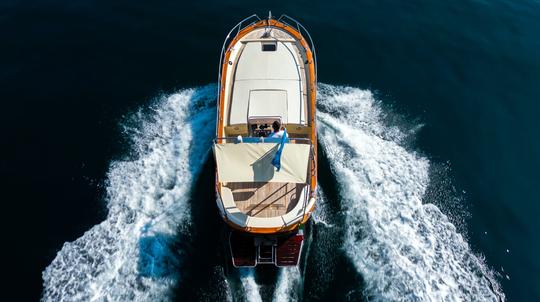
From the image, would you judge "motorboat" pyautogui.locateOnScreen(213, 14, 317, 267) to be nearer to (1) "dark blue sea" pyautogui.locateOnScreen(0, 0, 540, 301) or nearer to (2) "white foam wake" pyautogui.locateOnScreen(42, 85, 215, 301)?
(1) "dark blue sea" pyautogui.locateOnScreen(0, 0, 540, 301)

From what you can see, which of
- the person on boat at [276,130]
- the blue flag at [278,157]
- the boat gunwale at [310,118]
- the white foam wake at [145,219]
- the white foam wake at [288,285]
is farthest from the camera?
the person on boat at [276,130]

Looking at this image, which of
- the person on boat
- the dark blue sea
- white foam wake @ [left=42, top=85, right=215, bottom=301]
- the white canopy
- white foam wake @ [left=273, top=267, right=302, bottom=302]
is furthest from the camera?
the person on boat

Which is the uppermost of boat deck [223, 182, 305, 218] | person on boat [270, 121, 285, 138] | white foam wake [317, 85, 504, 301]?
person on boat [270, 121, 285, 138]

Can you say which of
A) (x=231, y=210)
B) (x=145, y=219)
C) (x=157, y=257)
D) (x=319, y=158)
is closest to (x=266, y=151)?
(x=231, y=210)

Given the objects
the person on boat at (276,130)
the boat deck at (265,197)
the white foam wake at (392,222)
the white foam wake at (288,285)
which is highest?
the person on boat at (276,130)

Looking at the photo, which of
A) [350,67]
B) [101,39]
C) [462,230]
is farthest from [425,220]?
[101,39]

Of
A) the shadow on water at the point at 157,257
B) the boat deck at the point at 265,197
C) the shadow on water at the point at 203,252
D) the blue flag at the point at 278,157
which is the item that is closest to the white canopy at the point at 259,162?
the blue flag at the point at 278,157

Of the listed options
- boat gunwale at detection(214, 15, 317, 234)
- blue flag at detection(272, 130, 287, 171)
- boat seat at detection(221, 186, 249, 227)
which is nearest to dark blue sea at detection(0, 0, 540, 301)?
boat seat at detection(221, 186, 249, 227)

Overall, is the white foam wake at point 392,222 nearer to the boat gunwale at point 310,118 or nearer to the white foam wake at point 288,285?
the white foam wake at point 288,285
